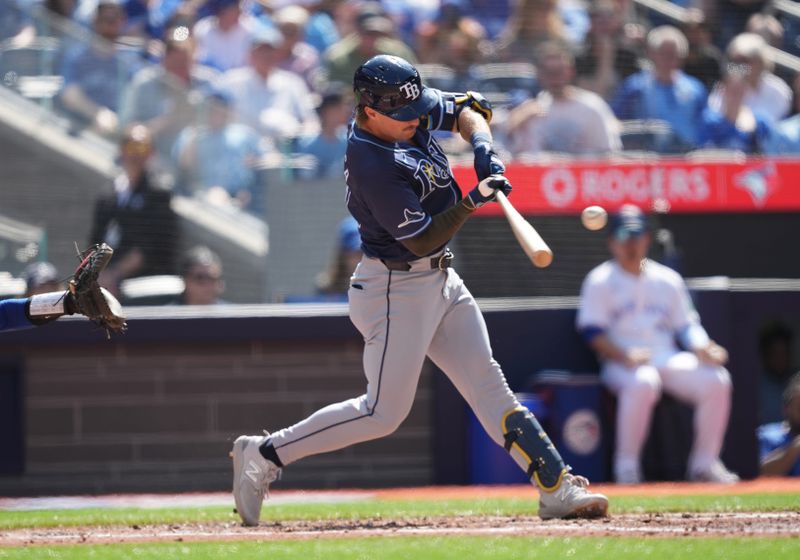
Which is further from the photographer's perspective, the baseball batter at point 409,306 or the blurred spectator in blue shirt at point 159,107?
the blurred spectator in blue shirt at point 159,107

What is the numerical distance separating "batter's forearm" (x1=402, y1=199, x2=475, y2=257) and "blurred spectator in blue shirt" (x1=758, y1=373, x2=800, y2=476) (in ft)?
13.0

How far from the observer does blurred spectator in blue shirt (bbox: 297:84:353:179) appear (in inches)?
328

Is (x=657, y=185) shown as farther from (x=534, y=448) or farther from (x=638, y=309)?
(x=534, y=448)

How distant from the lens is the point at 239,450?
5.15m

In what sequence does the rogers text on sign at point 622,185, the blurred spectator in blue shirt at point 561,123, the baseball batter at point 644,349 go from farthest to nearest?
the blurred spectator in blue shirt at point 561,123
the rogers text on sign at point 622,185
the baseball batter at point 644,349

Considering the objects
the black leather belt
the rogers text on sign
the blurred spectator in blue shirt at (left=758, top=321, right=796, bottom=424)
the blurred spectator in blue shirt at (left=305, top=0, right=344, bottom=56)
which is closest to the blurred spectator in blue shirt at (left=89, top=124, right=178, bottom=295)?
the rogers text on sign

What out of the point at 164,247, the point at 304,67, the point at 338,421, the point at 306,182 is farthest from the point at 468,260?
the point at 338,421

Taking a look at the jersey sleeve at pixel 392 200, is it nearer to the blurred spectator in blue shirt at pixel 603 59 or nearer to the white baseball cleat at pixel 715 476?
the white baseball cleat at pixel 715 476

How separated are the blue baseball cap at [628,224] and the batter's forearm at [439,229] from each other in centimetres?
341

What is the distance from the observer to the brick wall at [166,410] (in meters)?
7.82

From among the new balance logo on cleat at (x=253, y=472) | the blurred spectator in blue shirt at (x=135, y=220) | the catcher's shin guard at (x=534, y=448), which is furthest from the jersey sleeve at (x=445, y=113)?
the blurred spectator in blue shirt at (x=135, y=220)

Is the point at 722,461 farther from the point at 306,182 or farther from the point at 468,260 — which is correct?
the point at 306,182

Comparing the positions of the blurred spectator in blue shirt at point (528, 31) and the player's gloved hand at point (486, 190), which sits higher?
the player's gloved hand at point (486, 190)

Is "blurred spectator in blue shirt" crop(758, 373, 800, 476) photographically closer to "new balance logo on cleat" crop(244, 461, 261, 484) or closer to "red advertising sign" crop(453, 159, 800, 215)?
"red advertising sign" crop(453, 159, 800, 215)
